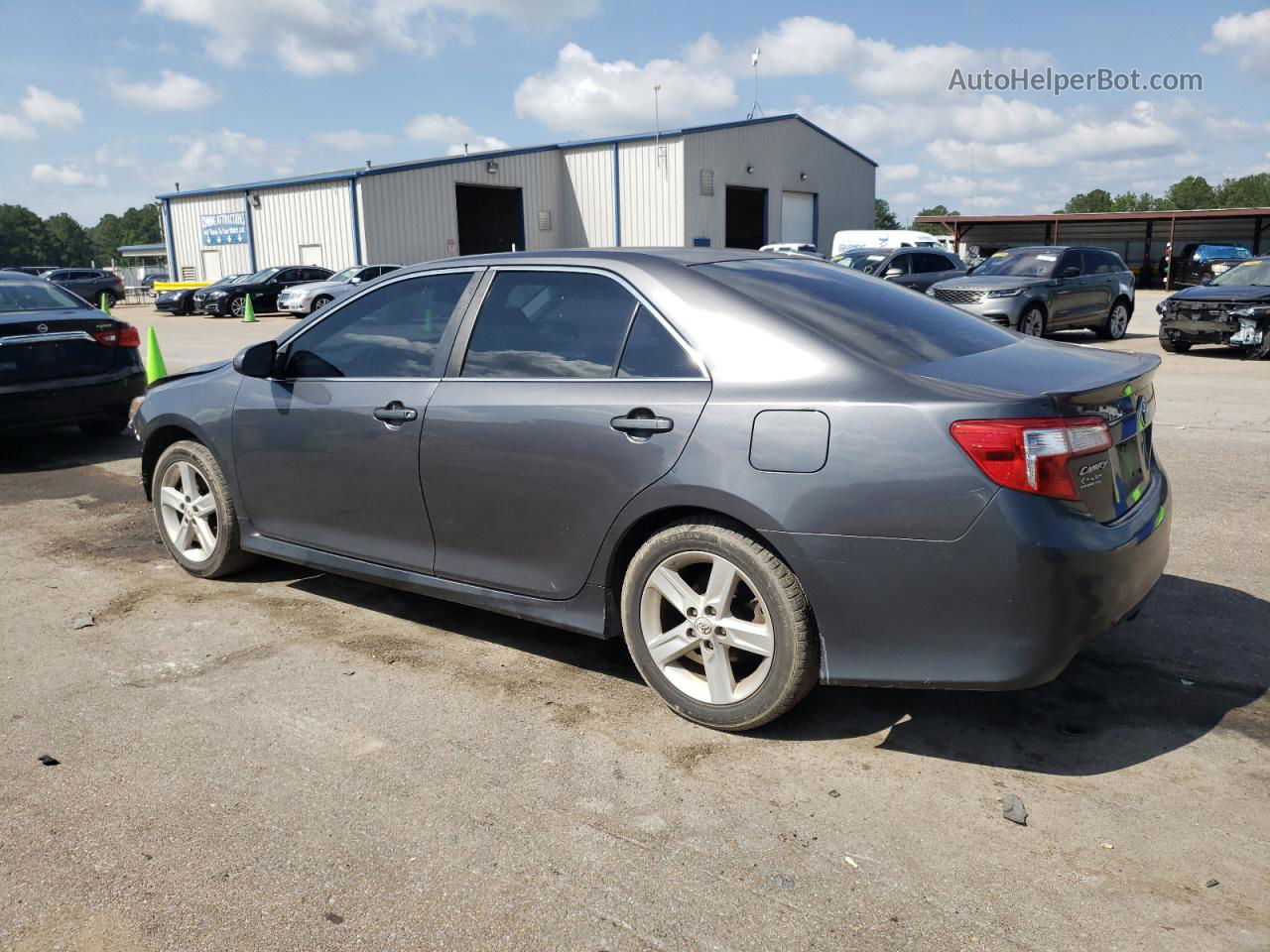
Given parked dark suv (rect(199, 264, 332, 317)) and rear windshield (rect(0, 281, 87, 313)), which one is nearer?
rear windshield (rect(0, 281, 87, 313))

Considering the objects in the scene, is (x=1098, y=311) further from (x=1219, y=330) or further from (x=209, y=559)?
(x=209, y=559)

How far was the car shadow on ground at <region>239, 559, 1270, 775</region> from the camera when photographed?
134 inches

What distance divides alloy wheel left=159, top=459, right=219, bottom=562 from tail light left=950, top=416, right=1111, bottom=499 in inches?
149

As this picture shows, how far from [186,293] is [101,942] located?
34.7 metres

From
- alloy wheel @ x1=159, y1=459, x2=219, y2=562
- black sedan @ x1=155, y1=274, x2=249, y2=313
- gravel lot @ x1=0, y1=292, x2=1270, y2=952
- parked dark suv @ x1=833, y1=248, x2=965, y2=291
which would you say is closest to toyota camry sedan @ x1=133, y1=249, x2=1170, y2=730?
gravel lot @ x1=0, y1=292, x2=1270, y2=952

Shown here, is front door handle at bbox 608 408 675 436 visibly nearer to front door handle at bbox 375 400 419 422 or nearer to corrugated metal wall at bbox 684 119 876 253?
front door handle at bbox 375 400 419 422

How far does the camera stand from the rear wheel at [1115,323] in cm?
1872

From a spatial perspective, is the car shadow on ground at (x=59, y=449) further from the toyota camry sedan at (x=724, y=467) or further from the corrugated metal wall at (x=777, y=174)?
the corrugated metal wall at (x=777, y=174)

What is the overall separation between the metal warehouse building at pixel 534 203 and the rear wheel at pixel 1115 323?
66.5 ft

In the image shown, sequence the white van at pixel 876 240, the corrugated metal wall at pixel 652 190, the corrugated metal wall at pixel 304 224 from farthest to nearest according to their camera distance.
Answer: the corrugated metal wall at pixel 652 190
the corrugated metal wall at pixel 304 224
the white van at pixel 876 240

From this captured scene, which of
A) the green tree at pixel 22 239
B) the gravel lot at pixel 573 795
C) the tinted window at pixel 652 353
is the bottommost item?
the gravel lot at pixel 573 795

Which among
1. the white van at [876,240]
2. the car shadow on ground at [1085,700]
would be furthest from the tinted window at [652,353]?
the white van at [876,240]

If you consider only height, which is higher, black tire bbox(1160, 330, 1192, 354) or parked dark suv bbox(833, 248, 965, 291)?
parked dark suv bbox(833, 248, 965, 291)

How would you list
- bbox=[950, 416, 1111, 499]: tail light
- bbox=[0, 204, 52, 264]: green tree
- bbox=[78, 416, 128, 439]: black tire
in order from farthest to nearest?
bbox=[0, 204, 52, 264]: green tree → bbox=[78, 416, 128, 439]: black tire → bbox=[950, 416, 1111, 499]: tail light
